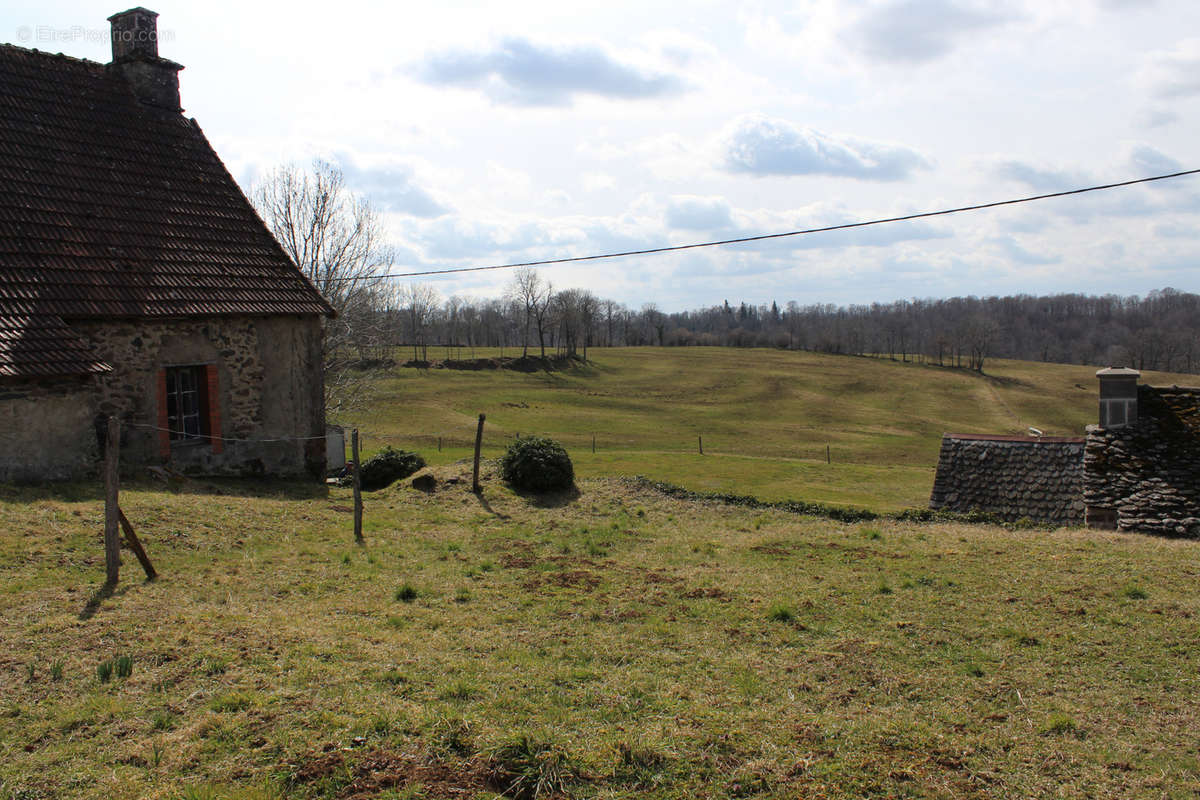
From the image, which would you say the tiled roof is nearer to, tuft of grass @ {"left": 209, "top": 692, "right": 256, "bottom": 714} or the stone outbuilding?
tuft of grass @ {"left": 209, "top": 692, "right": 256, "bottom": 714}

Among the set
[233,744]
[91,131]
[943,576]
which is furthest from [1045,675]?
[91,131]

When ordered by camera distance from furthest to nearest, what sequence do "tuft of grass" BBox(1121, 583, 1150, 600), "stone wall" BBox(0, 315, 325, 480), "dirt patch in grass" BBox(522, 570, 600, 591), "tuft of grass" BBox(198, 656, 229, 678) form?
"stone wall" BBox(0, 315, 325, 480) → "dirt patch in grass" BBox(522, 570, 600, 591) → "tuft of grass" BBox(1121, 583, 1150, 600) → "tuft of grass" BBox(198, 656, 229, 678)

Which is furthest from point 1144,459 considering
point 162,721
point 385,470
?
point 162,721

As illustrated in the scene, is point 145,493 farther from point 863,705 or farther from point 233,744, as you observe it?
point 863,705

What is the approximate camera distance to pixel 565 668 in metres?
7.36

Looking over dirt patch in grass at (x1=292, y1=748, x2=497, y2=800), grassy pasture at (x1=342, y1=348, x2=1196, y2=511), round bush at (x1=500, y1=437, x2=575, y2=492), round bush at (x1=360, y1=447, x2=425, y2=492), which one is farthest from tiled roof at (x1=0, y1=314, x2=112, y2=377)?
grassy pasture at (x1=342, y1=348, x2=1196, y2=511)

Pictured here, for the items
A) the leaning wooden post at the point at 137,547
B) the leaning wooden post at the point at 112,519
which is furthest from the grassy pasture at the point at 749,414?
the leaning wooden post at the point at 112,519

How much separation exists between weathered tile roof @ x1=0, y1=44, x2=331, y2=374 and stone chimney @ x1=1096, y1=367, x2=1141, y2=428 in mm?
19385

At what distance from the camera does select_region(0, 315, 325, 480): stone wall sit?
13523 mm

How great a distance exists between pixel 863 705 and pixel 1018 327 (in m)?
198

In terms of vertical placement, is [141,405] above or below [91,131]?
below

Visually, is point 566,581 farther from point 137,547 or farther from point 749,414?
point 749,414

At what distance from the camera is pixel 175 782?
4809 mm

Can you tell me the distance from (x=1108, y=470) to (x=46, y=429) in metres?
22.8
